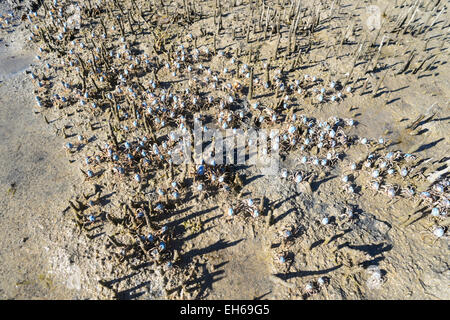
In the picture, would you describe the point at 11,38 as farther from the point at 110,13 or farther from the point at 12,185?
the point at 12,185

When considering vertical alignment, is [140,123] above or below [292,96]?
below

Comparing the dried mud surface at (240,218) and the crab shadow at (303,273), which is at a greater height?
the dried mud surface at (240,218)

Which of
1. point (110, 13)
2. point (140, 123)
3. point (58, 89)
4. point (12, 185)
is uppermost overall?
point (110, 13)

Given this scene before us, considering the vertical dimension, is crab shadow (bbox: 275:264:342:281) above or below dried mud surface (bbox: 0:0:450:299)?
below

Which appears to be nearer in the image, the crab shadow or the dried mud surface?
the dried mud surface

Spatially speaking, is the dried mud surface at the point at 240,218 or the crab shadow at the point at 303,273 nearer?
the dried mud surface at the point at 240,218

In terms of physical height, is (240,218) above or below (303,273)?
above
